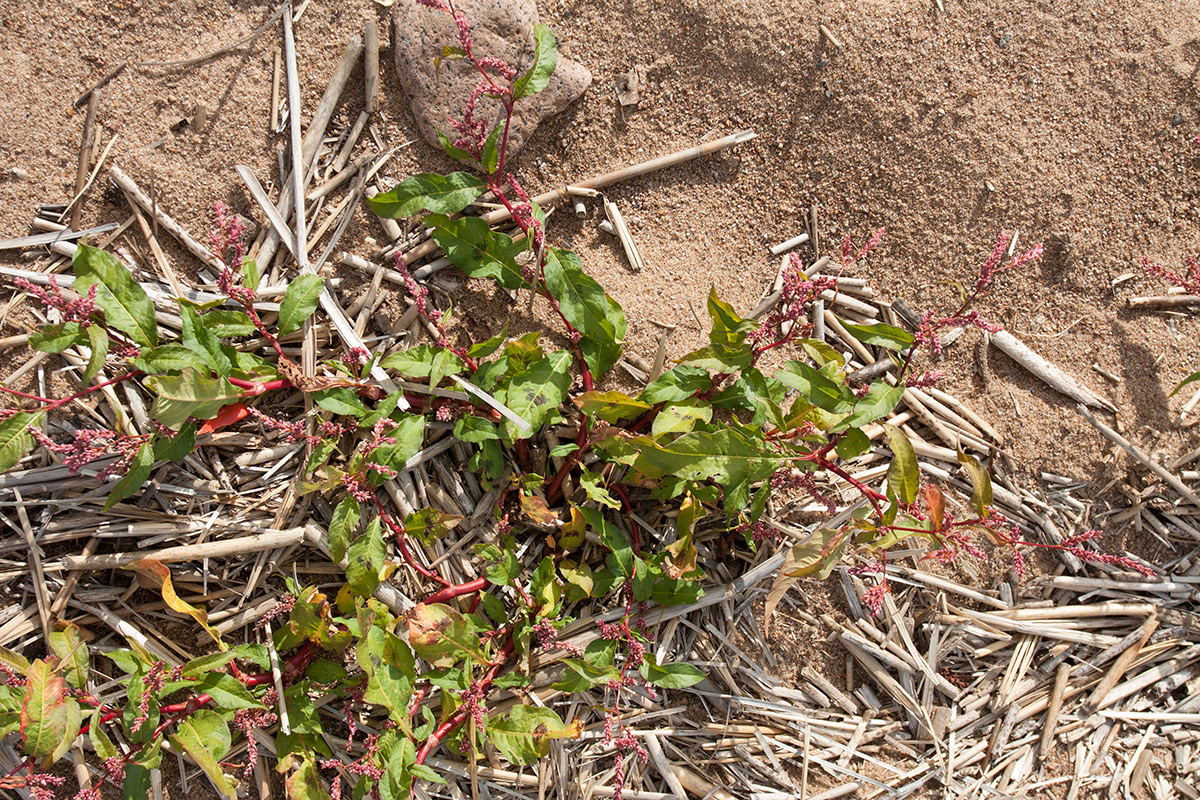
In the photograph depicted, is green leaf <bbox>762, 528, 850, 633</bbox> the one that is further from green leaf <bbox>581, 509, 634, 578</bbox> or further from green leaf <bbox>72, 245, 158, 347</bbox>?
green leaf <bbox>72, 245, 158, 347</bbox>

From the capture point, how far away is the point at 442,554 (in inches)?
120

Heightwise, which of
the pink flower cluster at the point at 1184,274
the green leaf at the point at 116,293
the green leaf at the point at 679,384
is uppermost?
the green leaf at the point at 116,293

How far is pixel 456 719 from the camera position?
2742 millimetres

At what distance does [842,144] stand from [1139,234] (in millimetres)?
1252

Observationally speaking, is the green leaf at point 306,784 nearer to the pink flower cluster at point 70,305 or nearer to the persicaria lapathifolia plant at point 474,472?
the persicaria lapathifolia plant at point 474,472

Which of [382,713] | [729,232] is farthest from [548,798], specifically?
[729,232]

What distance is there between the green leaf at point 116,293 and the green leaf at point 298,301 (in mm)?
405

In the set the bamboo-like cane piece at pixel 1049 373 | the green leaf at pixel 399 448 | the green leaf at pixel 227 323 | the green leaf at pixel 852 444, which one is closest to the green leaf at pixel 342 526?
the green leaf at pixel 399 448

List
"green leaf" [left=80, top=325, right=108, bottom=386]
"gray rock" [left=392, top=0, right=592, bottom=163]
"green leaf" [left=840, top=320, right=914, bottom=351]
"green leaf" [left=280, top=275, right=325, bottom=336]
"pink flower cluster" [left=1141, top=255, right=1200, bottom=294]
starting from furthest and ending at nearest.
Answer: "pink flower cluster" [left=1141, top=255, right=1200, bottom=294] → "gray rock" [left=392, top=0, right=592, bottom=163] → "green leaf" [left=280, top=275, right=325, bottom=336] → "green leaf" [left=840, top=320, right=914, bottom=351] → "green leaf" [left=80, top=325, right=108, bottom=386]

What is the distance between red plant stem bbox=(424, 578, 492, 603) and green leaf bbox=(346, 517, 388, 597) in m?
0.22

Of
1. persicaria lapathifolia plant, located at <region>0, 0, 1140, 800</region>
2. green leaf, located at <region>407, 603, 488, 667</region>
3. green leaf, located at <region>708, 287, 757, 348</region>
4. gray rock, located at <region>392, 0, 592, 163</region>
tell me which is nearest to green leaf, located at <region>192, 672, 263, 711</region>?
persicaria lapathifolia plant, located at <region>0, 0, 1140, 800</region>

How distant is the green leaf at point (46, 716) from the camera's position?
251 cm

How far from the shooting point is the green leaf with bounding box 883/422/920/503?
8.26 feet

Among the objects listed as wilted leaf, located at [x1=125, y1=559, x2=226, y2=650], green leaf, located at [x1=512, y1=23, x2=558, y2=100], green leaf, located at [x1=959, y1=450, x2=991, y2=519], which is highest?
green leaf, located at [x1=512, y1=23, x2=558, y2=100]
